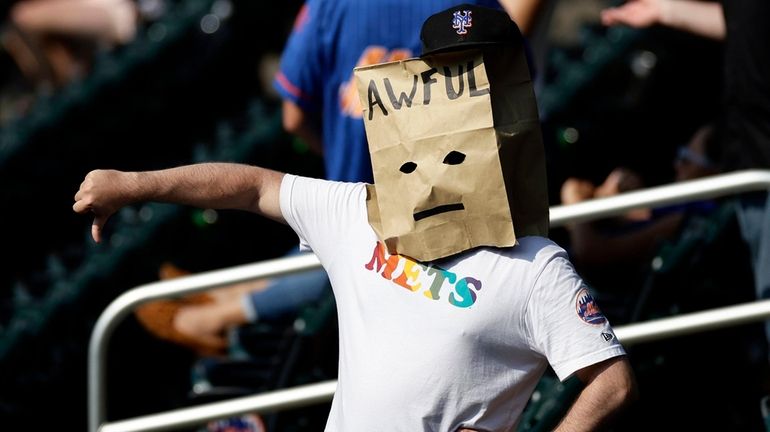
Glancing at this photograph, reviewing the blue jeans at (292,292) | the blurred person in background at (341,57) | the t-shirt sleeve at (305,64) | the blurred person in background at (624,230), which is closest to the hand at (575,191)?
the blurred person in background at (624,230)

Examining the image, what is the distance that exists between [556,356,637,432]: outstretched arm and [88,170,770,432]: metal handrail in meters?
0.97

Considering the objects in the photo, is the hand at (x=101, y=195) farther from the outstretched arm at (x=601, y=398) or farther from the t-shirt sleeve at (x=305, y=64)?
the t-shirt sleeve at (x=305, y=64)

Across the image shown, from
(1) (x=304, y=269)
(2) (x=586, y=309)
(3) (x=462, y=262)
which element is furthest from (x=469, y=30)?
(1) (x=304, y=269)

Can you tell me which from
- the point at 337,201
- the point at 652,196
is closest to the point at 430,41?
the point at 337,201

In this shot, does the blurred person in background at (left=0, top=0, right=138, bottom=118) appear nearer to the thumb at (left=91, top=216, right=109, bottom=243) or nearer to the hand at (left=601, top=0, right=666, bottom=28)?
the hand at (left=601, top=0, right=666, bottom=28)

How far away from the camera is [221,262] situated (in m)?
5.09

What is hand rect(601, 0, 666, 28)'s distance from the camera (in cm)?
398

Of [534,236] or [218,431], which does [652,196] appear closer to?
[534,236]

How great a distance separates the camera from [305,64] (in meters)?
3.80

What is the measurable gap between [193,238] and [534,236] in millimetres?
2822

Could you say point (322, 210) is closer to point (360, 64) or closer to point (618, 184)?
point (360, 64)

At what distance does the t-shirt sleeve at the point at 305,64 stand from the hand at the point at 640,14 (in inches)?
36.3

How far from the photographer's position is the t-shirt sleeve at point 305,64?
3.78 meters

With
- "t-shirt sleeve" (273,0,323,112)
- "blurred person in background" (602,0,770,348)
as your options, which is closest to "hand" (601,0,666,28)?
"blurred person in background" (602,0,770,348)
